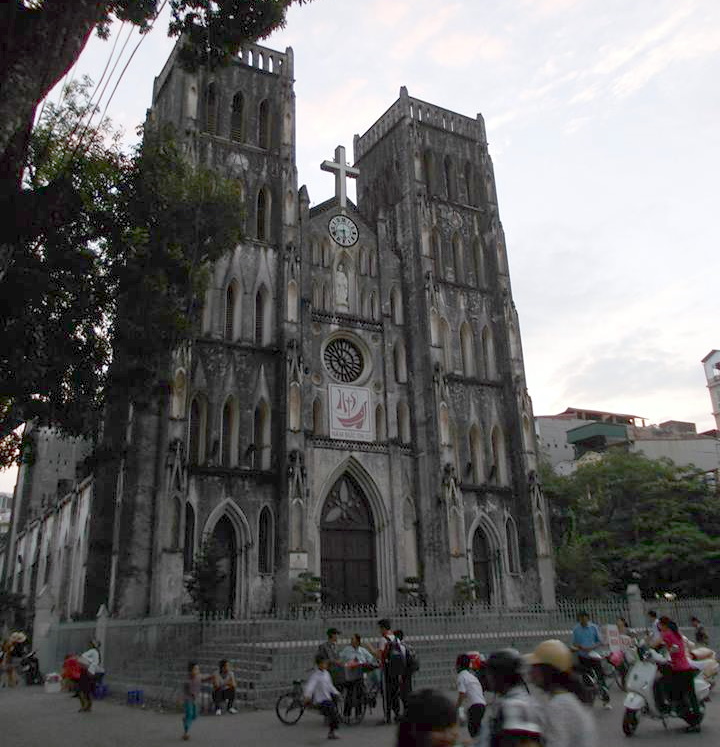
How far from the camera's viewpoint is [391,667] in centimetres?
1025

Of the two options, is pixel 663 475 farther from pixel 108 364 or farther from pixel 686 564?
pixel 108 364

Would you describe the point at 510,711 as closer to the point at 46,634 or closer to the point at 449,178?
the point at 46,634

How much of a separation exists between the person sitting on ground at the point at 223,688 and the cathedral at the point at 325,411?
25.8ft

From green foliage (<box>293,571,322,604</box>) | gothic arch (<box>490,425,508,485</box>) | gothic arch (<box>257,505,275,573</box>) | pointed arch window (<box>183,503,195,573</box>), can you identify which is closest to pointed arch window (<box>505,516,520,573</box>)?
gothic arch (<box>490,425,508,485</box>)

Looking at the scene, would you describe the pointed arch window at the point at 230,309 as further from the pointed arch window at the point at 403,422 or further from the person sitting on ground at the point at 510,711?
the person sitting on ground at the point at 510,711

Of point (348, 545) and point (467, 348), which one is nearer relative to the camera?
point (348, 545)

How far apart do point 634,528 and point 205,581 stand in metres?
19.3

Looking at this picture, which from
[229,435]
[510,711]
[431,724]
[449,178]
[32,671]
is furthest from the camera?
[449,178]

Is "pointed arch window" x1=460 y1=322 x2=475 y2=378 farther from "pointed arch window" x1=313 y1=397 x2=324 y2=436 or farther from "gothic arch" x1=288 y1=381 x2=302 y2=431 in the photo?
"gothic arch" x1=288 y1=381 x2=302 y2=431

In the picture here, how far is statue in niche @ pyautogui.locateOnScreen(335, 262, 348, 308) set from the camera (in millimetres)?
26719

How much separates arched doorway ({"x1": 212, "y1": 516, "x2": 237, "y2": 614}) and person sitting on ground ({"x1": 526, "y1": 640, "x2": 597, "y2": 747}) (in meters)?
17.8

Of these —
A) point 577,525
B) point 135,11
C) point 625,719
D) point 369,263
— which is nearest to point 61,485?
point 369,263

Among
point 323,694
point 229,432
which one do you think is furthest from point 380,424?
point 323,694

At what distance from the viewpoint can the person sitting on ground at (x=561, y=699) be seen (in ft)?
12.2
